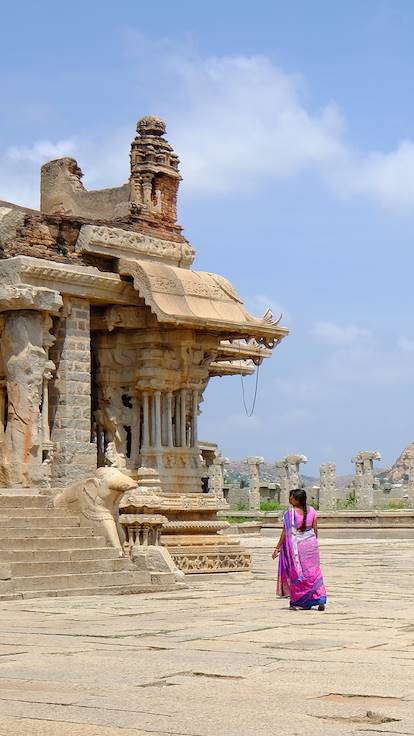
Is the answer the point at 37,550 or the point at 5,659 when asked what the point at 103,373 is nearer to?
the point at 37,550

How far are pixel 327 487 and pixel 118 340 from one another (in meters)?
26.8

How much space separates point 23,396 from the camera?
16031 millimetres

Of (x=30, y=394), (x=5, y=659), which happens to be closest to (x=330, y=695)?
(x=5, y=659)

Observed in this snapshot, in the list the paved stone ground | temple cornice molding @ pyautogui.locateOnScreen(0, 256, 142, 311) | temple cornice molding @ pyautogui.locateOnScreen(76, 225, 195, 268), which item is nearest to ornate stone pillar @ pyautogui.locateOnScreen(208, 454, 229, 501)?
temple cornice molding @ pyautogui.locateOnScreen(76, 225, 195, 268)

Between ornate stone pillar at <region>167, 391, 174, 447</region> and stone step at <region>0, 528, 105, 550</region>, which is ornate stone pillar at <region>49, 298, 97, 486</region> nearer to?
ornate stone pillar at <region>167, 391, 174, 447</region>

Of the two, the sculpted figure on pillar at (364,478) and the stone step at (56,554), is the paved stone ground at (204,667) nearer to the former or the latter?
the stone step at (56,554)

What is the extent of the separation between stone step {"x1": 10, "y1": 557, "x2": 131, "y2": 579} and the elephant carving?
460mm

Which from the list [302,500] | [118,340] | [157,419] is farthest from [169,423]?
[302,500]

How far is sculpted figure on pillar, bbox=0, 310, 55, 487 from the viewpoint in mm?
15984

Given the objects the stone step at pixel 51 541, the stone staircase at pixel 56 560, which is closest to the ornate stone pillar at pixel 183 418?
the stone staircase at pixel 56 560

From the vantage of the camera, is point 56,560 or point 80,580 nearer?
point 80,580

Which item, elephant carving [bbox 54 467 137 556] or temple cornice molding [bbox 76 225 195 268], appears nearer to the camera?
elephant carving [bbox 54 467 137 556]

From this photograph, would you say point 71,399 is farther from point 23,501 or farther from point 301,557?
point 301,557

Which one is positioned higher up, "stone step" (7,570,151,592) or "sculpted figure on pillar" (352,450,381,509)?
"sculpted figure on pillar" (352,450,381,509)
